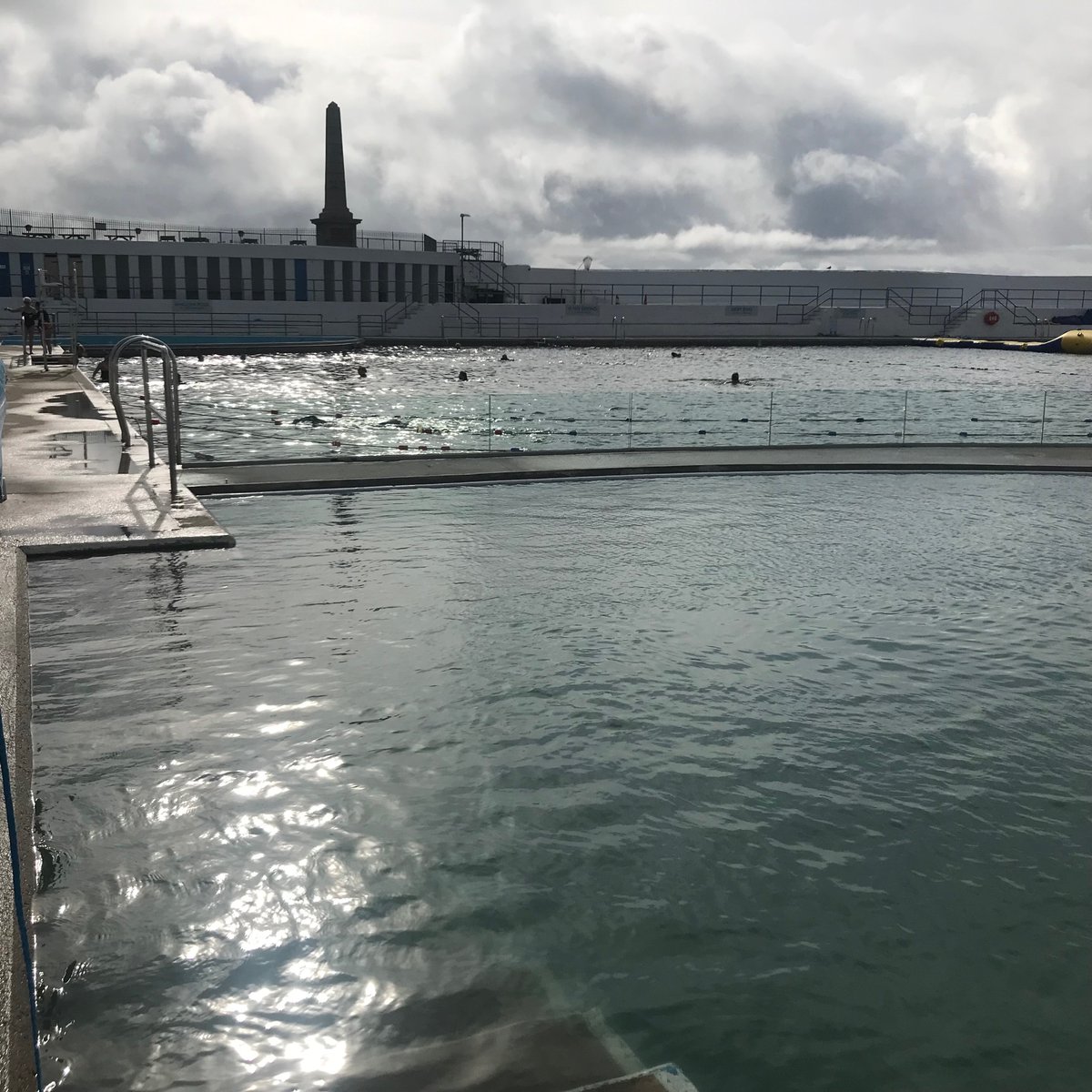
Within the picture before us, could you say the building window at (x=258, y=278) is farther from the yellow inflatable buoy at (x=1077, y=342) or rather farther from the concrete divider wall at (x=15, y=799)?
the concrete divider wall at (x=15, y=799)

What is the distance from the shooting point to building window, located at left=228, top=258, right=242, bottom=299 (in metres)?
81.2

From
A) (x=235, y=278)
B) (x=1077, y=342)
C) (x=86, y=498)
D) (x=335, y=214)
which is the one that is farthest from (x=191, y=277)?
(x=86, y=498)

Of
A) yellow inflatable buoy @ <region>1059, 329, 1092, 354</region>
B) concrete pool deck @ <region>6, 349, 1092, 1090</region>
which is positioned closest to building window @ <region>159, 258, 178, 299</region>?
concrete pool deck @ <region>6, 349, 1092, 1090</region>

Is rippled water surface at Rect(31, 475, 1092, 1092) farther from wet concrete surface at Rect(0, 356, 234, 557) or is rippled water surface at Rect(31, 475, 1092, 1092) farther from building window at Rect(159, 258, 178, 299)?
building window at Rect(159, 258, 178, 299)

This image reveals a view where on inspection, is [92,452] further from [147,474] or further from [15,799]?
[15,799]

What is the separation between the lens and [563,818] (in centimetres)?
626

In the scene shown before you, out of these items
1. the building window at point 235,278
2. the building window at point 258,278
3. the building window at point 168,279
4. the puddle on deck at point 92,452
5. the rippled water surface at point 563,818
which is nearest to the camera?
the rippled water surface at point 563,818

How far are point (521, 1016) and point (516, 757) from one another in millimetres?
2609

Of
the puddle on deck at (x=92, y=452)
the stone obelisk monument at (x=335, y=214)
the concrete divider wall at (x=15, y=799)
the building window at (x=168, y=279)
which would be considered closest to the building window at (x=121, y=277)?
the building window at (x=168, y=279)

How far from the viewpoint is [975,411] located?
106 feet

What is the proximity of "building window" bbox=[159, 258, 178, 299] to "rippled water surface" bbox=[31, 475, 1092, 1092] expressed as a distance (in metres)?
74.6

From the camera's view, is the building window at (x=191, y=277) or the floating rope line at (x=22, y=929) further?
the building window at (x=191, y=277)

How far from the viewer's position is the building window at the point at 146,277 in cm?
7919

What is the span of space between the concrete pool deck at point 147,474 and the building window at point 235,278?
59.0m
